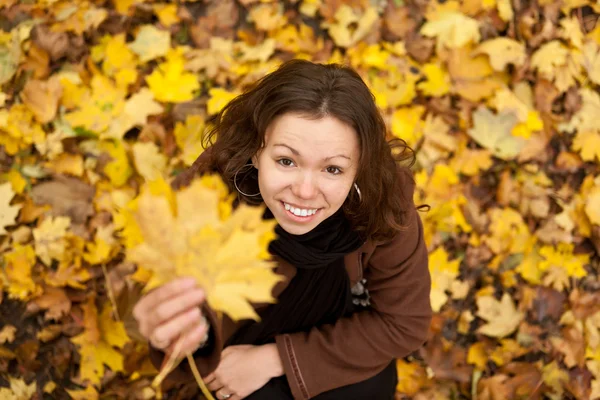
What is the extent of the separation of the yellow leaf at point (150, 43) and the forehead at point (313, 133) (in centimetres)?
111

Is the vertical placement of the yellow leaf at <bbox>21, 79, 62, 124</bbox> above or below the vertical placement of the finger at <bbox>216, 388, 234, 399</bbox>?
above

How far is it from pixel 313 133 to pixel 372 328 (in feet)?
1.85

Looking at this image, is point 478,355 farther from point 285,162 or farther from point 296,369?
point 285,162

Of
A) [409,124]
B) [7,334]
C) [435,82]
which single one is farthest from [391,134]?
[7,334]

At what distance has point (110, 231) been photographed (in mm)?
1812

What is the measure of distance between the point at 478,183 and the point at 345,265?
0.91 metres

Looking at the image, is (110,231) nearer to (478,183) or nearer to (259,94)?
(259,94)

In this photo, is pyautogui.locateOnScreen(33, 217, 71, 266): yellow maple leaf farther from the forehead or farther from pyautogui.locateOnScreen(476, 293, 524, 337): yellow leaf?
pyautogui.locateOnScreen(476, 293, 524, 337): yellow leaf

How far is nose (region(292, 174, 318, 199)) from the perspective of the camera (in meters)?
1.03

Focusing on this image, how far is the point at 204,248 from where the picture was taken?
2.40 feet

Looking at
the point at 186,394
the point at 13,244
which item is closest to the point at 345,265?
the point at 186,394

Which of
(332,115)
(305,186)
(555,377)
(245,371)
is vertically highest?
(332,115)

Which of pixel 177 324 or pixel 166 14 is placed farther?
pixel 166 14

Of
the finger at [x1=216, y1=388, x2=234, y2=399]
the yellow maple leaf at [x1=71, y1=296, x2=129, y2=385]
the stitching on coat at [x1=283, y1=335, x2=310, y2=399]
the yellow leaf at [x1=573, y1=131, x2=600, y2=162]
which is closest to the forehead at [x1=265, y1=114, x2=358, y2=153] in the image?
the stitching on coat at [x1=283, y1=335, x2=310, y2=399]
